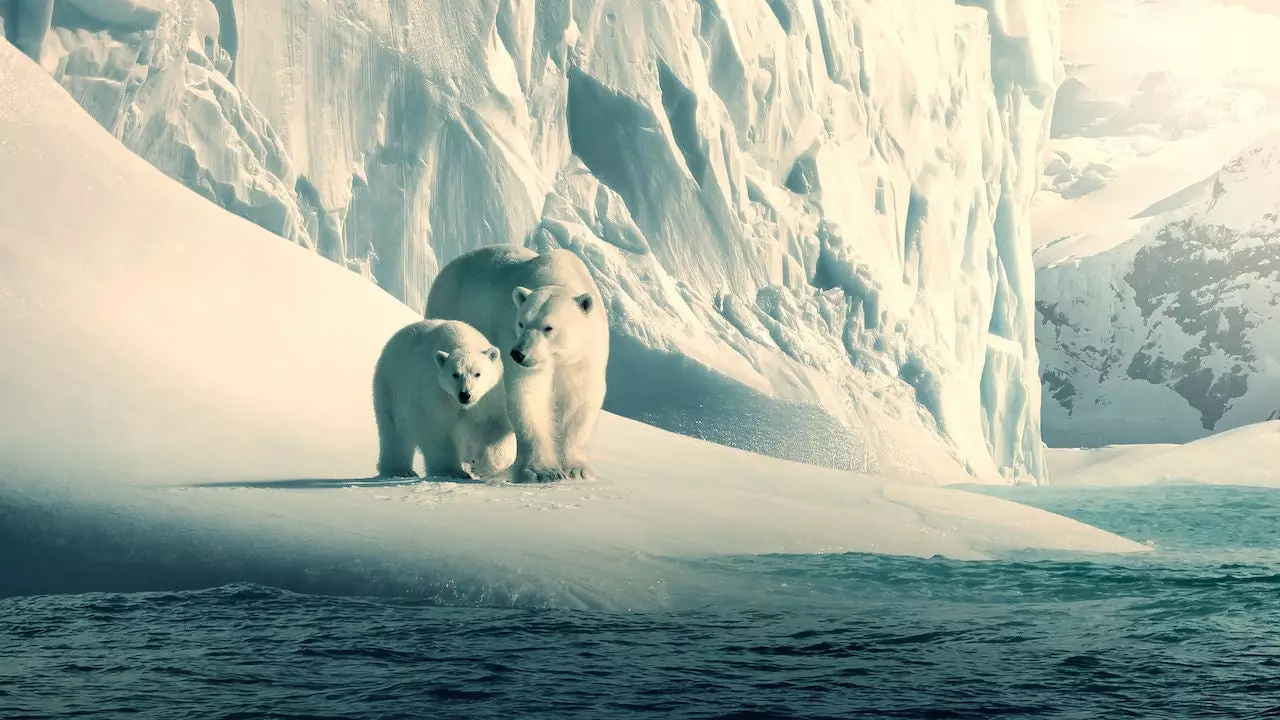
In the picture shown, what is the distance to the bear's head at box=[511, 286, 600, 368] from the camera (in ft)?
23.7

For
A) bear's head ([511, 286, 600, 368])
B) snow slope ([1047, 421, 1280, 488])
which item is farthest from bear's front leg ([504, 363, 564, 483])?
snow slope ([1047, 421, 1280, 488])

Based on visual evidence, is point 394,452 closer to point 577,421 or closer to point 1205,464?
point 577,421

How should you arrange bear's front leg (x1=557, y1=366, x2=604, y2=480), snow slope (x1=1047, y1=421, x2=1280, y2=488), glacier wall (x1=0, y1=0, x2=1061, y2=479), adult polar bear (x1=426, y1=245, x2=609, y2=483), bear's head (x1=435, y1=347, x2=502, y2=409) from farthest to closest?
snow slope (x1=1047, y1=421, x2=1280, y2=488), glacier wall (x1=0, y1=0, x2=1061, y2=479), bear's front leg (x1=557, y1=366, x2=604, y2=480), adult polar bear (x1=426, y1=245, x2=609, y2=483), bear's head (x1=435, y1=347, x2=502, y2=409)

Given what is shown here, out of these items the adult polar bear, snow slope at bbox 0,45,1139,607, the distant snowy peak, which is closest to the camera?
snow slope at bbox 0,45,1139,607

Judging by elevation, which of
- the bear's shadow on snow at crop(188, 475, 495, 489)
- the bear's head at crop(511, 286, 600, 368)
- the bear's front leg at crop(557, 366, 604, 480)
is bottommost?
the bear's shadow on snow at crop(188, 475, 495, 489)

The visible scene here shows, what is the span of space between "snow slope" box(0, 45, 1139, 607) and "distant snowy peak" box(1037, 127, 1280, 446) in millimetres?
60407

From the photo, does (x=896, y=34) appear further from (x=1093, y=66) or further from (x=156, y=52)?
(x=1093, y=66)

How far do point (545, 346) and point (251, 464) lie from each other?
6.16 feet

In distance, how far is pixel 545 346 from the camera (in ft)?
23.8

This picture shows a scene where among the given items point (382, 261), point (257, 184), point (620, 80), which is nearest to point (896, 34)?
point (620, 80)

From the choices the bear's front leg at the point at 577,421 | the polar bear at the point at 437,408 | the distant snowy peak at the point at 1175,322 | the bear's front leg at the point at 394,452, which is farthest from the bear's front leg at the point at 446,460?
the distant snowy peak at the point at 1175,322

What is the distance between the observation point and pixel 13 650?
476 centimetres

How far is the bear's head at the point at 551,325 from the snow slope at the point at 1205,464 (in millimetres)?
21085

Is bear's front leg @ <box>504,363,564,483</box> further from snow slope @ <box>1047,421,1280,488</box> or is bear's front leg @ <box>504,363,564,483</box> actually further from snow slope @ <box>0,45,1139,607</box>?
snow slope @ <box>1047,421,1280,488</box>
